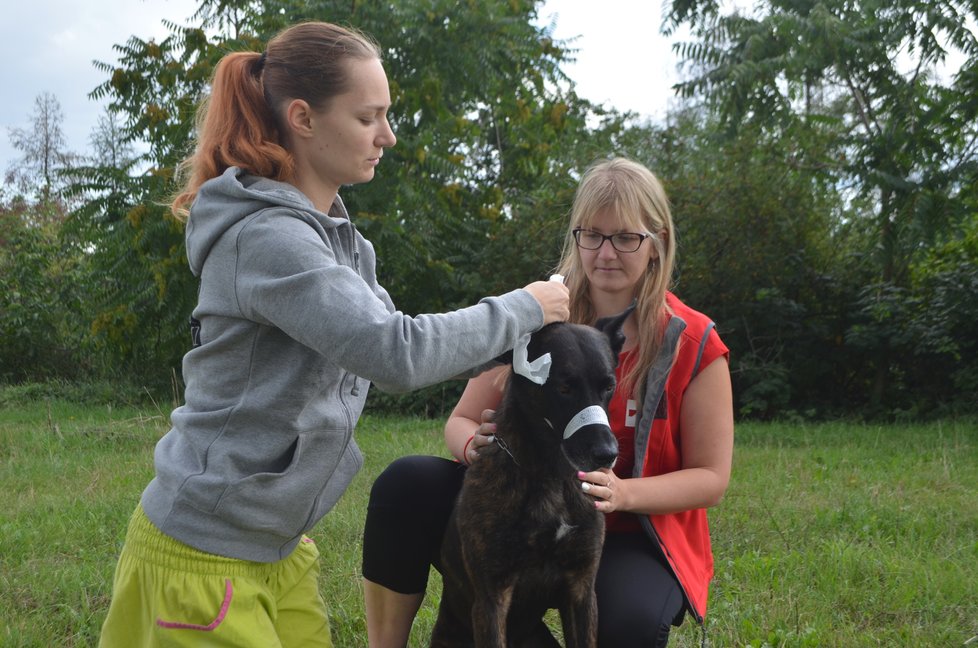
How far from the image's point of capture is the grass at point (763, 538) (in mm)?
3602

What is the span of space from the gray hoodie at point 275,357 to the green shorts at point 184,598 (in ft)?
0.15

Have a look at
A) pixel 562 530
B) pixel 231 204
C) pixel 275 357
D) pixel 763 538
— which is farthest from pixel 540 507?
pixel 763 538

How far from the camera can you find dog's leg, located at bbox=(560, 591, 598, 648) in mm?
2555

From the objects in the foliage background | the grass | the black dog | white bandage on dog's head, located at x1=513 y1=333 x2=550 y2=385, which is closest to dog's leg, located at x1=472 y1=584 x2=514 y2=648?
the black dog

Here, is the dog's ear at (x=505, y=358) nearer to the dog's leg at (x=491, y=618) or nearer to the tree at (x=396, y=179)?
the dog's leg at (x=491, y=618)

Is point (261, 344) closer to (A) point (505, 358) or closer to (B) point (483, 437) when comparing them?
(A) point (505, 358)

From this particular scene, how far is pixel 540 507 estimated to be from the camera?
97.7 inches

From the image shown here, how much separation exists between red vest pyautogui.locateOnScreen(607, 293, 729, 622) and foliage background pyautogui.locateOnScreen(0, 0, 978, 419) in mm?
7237

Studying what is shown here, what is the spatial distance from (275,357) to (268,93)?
69 centimetres

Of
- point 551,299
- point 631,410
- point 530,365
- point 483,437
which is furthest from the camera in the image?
point 631,410

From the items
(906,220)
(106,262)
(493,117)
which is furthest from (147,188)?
(906,220)

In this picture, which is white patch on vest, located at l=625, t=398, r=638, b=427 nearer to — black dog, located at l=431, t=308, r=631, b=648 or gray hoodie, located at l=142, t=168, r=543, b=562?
black dog, located at l=431, t=308, r=631, b=648

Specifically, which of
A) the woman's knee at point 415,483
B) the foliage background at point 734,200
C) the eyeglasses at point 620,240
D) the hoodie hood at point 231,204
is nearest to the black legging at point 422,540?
the woman's knee at point 415,483

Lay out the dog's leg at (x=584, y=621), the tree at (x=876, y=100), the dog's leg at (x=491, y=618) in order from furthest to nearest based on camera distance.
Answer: the tree at (x=876, y=100)
the dog's leg at (x=584, y=621)
the dog's leg at (x=491, y=618)
